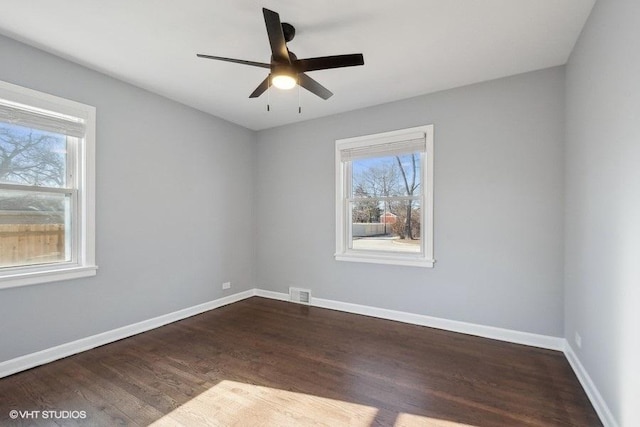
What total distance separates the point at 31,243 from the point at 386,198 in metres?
3.63

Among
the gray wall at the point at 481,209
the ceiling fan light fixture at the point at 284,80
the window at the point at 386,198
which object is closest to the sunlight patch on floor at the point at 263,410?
the gray wall at the point at 481,209

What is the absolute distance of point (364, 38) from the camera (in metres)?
2.41

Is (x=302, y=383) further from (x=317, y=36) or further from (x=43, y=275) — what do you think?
(x=317, y=36)

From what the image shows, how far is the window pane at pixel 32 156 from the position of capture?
7.98 ft

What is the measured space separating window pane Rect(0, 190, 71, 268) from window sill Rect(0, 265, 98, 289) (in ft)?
0.45

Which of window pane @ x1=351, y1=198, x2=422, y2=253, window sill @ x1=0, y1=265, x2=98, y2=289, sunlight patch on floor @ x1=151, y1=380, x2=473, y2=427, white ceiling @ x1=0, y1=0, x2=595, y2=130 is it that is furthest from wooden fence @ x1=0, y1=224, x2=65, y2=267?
window pane @ x1=351, y1=198, x2=422, y2=253

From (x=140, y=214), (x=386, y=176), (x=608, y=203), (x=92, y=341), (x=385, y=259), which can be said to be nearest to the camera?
(x=608, y=203)

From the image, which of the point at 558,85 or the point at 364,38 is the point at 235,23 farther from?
the point at 558,85

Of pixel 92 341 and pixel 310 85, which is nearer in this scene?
pixel 310 85

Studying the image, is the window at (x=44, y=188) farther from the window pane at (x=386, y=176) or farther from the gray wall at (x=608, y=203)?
the gray wall at (x=608, y=203)

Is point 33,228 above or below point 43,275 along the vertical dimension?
above

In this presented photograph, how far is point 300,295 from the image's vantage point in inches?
171

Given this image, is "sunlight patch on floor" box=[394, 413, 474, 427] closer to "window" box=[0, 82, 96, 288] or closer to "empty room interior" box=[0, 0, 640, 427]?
A: "empty room interior" box=[0, 0, 640, 427]

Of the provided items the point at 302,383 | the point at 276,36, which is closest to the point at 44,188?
the point at 276,36
